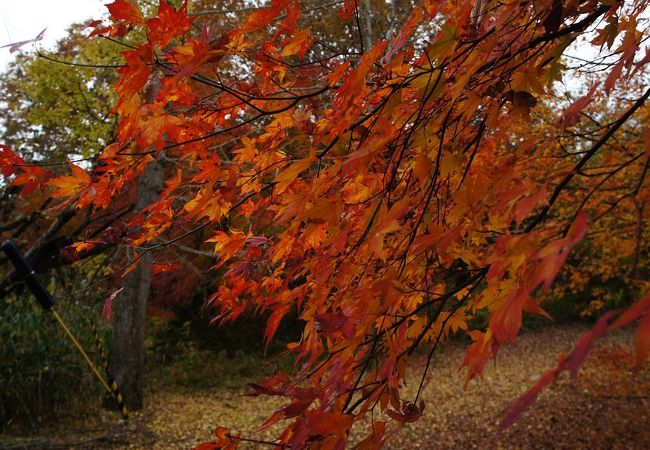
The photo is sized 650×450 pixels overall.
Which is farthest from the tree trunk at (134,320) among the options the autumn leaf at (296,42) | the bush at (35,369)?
the autumn leaf at (296,42)

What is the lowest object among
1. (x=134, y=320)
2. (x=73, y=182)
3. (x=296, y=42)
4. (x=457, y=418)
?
(x=457, y=418)

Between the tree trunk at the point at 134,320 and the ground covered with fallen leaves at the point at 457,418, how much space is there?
485mm

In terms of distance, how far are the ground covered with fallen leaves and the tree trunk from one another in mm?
485

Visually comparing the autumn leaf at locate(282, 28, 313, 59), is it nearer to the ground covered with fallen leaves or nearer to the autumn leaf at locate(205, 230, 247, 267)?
the autumn leaf at locate(205, 230, 247, 267)

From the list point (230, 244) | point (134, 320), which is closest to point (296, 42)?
point (230, 244)

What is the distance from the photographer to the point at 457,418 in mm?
6406

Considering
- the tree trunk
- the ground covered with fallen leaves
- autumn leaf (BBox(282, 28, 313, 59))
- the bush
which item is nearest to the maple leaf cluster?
autumn leaf (BBox(282, 28, 313, 59))

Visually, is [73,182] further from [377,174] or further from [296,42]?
[377,174]

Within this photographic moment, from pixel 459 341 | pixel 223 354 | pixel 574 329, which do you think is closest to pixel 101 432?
pixel 223 354

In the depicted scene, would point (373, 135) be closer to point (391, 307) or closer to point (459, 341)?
point (391, 307)

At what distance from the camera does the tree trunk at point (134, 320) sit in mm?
6988

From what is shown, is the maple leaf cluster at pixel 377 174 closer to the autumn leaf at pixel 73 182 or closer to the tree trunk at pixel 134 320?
the autumn leaf at pixel 73 182

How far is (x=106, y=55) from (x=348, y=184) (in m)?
5.98

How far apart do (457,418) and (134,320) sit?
4094mm
